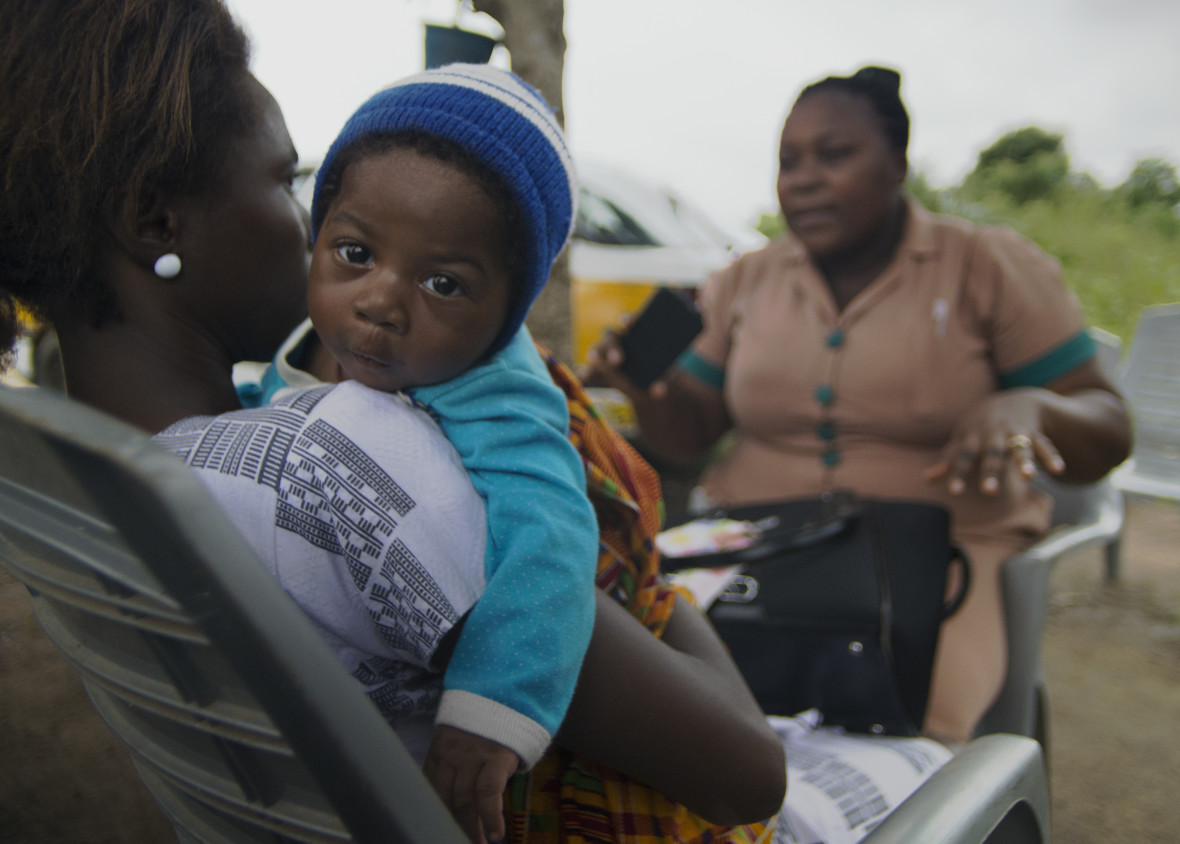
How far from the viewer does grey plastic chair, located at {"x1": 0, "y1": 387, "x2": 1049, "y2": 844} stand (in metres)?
0.41

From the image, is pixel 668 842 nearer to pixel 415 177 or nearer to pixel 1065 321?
pixel 415 177

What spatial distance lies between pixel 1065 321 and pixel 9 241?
2378 millimetres

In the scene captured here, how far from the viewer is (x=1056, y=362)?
2.35 m

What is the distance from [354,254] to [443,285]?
107 mm

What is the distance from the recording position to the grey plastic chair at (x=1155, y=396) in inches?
177

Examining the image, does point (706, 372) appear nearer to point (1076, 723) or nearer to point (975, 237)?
point (975, 237)

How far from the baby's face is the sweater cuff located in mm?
358

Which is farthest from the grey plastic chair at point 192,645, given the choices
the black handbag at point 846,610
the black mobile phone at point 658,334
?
the black mobile phone at point 658,334

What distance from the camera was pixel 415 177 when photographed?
37.4 inches

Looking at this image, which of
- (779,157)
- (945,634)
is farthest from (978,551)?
(779,157)

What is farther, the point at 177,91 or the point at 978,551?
the point at 978,551

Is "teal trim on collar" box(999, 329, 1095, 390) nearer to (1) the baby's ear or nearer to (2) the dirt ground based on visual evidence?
(2) the dirt ground

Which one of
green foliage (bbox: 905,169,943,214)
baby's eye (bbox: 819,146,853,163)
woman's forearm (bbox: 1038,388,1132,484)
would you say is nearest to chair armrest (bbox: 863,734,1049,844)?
woman's forearm (bbox: 1038,388,1132,484)

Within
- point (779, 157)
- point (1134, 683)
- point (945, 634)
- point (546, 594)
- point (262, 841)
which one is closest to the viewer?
point (262, 841)
